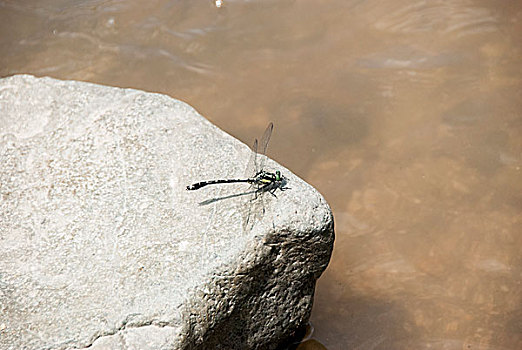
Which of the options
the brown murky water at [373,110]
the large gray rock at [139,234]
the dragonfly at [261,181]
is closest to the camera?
the large gray rock at [139,234]

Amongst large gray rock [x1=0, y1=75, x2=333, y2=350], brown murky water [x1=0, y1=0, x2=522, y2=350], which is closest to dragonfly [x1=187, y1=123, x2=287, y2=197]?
large gray rock [x1=0, y1=75, x2=333, y2=350]

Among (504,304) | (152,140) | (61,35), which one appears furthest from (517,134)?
(61,35)

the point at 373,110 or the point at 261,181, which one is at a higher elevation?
the point at 261,181

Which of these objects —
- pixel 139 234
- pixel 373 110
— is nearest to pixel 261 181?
pixel 139 234

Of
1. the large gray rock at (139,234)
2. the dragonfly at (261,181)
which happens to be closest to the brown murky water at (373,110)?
the large gray rock at (139,234)

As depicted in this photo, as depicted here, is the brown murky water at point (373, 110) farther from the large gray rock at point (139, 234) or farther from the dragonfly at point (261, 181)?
the dragonfly at point (261, 181)

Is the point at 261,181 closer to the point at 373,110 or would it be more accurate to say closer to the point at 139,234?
the point at 139,234
